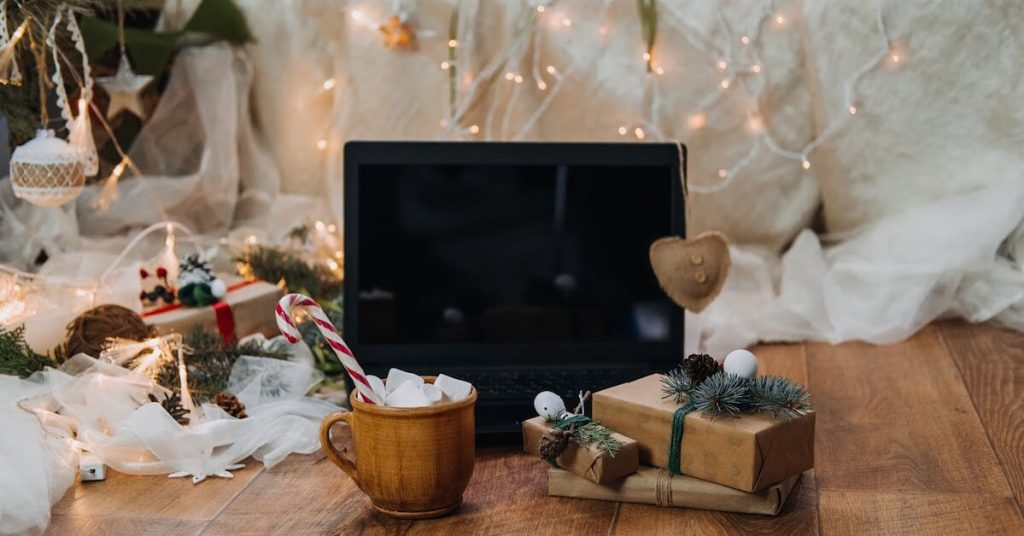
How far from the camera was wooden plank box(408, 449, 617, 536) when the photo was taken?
123 centimetres

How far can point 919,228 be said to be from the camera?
2.15m

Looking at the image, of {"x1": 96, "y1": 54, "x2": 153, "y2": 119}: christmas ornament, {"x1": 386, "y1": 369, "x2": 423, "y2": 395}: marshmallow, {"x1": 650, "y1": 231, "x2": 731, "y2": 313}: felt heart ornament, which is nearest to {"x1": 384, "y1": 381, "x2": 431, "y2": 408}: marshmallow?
{"x1": 386, "y1": 369, "x2": 423, "y2": 395}: marshmallow

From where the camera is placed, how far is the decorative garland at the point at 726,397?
4.10 ft

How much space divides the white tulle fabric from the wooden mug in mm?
236

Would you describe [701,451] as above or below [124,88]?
below

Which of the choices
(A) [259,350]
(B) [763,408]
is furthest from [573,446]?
(A) [259,350]

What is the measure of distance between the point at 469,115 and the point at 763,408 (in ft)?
3.83

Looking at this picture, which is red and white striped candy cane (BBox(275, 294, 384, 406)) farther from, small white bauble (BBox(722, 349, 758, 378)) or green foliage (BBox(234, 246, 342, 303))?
green foliage (BBox(234, 246, 342, 303))

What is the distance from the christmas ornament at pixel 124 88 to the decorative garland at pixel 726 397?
1.22 meters

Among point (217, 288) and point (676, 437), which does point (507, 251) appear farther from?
point (217, 288)

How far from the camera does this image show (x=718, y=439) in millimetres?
1239

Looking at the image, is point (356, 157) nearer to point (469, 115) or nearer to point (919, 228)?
point (469, 115)

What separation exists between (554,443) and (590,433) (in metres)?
0.04

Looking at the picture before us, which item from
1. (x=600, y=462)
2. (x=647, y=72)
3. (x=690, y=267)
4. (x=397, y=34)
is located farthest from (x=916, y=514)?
(x=397, y=34)
